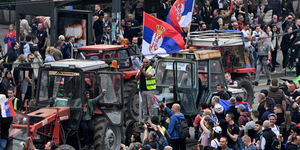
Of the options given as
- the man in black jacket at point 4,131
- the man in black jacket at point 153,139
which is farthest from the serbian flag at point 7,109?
the man in black jacket at point 153,139

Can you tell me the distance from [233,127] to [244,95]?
5623 millimetres

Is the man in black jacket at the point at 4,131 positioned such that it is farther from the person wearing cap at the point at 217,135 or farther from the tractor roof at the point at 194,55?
the tractor roof at the point at 194,55

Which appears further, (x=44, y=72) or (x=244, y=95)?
(x=244, y=95)

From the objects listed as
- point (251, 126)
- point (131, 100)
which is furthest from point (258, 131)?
point (131, 100)

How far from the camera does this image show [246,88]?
1630cm

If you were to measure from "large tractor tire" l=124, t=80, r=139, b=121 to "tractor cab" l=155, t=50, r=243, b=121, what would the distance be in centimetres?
137

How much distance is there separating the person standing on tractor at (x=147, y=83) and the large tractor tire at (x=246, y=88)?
4018 mm

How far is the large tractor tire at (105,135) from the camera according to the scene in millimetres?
10945

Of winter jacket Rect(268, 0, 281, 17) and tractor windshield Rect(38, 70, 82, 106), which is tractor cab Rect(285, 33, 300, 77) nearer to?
winter jacket Rect(268, 0, 281, 17)

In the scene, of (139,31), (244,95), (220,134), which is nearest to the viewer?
(220,134)

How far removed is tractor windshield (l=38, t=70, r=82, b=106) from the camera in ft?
34.9

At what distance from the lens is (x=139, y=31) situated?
2073cm

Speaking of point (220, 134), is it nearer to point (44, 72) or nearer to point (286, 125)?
point (286, 125)

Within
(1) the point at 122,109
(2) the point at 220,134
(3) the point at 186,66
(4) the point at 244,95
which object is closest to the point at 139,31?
(4) the point at 244,95
